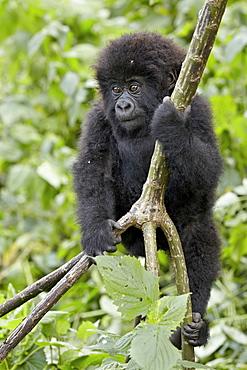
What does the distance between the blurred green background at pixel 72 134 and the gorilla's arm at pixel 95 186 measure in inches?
33.1

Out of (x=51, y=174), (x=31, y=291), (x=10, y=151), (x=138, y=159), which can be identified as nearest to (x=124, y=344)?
(x=31, y=291)

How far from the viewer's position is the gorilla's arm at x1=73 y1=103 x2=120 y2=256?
7.65 feet

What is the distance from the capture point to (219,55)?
455 centimetres

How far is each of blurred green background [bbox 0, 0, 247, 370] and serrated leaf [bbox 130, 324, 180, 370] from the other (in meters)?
Result: 1.84

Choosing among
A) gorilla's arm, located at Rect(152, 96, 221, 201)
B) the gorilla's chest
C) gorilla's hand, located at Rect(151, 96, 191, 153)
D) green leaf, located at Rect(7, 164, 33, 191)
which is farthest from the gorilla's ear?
green leaf, located at Rect(7, 164, 33, 191)

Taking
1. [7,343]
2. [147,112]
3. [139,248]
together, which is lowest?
[7,343]

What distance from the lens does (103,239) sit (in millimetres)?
2297

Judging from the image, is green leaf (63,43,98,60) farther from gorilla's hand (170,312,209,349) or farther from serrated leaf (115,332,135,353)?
serrated leaf (115,332,135,353)

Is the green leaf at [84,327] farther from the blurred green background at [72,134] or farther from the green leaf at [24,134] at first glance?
the green leaf at [24,134]

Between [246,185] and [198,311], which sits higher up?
[246,185]

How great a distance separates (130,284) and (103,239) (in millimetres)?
724

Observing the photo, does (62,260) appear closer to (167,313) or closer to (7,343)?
(7,343)

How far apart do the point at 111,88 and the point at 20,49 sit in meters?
2.89

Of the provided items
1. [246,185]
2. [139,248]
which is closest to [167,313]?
[139,248]
